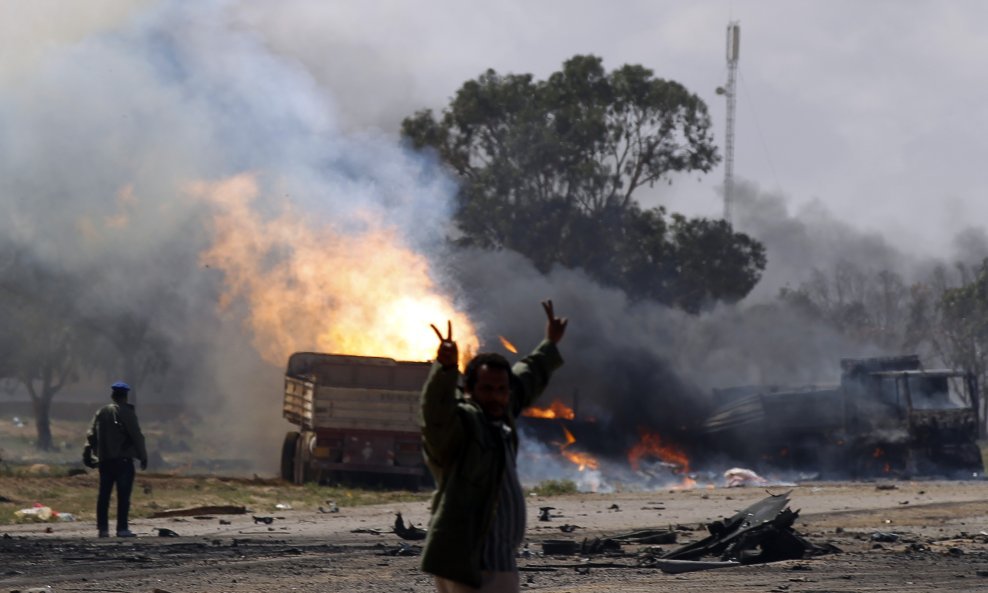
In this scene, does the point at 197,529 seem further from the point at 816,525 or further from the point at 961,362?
the point at 961,362

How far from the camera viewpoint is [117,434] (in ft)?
56.1

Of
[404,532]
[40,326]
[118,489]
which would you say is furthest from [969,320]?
[118,489]

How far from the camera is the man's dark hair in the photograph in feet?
21.5

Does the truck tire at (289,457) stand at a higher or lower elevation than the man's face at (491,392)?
higher

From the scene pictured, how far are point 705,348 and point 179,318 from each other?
16.2 metres

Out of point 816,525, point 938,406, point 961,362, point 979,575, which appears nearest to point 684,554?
point 979,575

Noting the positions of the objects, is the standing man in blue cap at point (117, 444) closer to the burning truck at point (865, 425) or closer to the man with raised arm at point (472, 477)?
the man with raised arm at point (472, 477)

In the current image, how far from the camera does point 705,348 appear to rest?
4659 cm

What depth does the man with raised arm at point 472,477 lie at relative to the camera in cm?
629

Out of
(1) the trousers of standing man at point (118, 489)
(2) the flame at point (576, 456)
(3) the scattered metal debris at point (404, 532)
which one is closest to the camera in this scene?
(3) the scattered metal debris at point (404, 532)

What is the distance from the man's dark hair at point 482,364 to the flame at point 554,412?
100 feet

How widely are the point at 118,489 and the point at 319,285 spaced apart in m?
16.6

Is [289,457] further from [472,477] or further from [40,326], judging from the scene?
[40,326]

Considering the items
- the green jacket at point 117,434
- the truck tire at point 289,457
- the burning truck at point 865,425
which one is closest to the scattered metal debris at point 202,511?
the green jacket at point 117,434
